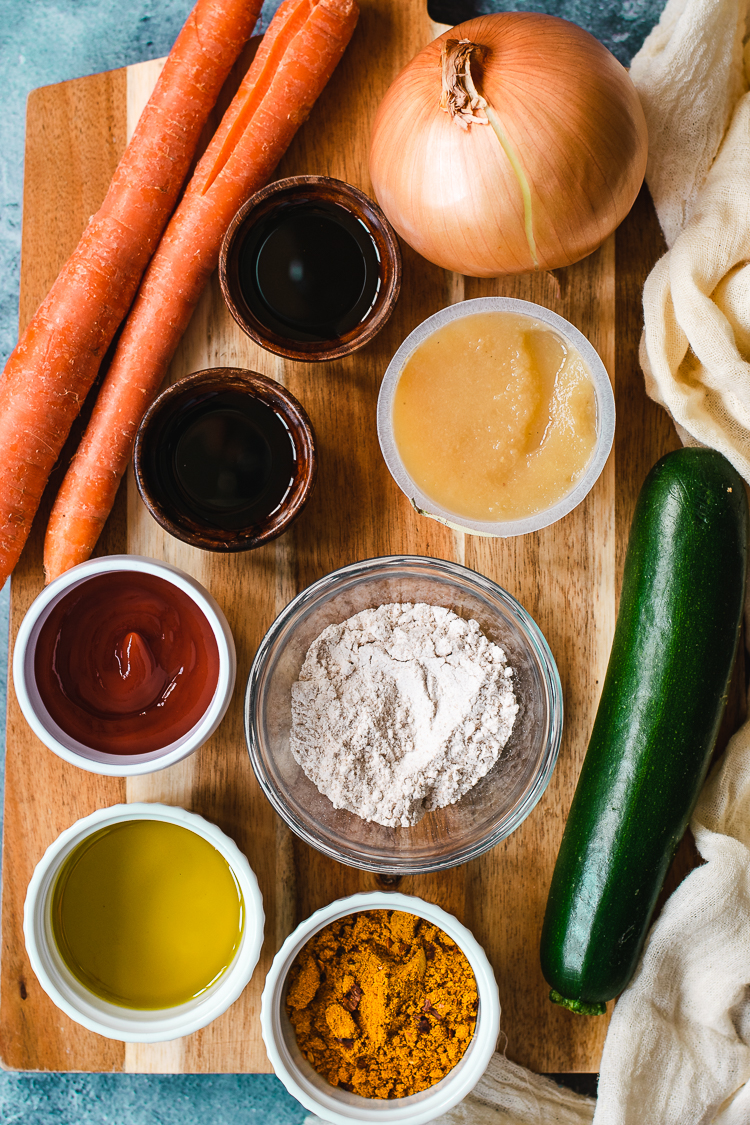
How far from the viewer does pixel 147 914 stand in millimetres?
1191

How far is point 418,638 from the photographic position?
117 centimetres

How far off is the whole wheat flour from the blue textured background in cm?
66

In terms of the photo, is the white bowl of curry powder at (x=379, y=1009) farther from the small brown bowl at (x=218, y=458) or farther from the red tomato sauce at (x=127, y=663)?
the small brown bowl at (x=218, y=458)

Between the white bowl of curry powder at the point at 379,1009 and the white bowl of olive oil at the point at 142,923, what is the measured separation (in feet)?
0.35

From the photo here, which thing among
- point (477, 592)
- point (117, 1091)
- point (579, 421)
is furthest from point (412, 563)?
point (117, 1091)

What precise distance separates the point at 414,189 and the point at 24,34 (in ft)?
2.97

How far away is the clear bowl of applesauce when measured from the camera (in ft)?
3.77

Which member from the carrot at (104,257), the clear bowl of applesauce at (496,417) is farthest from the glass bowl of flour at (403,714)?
the carrot at (104,257)

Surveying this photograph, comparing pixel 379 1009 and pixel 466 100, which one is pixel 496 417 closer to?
pixel 466 100

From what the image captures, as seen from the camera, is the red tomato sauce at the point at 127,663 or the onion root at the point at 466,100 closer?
the onion root at the point at 466,100

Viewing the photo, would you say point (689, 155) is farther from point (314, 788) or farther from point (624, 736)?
point (314, 788)

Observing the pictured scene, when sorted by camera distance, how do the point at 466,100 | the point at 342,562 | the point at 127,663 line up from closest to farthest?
the point at 466,100 → the point at 127,663 → the point at 342,562

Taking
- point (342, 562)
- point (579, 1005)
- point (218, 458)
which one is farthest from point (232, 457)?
point (579, 1005)

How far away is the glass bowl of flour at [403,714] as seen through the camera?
3.77 feet
